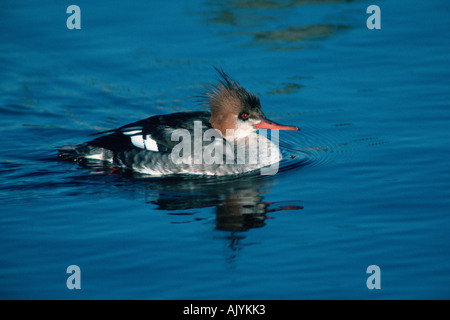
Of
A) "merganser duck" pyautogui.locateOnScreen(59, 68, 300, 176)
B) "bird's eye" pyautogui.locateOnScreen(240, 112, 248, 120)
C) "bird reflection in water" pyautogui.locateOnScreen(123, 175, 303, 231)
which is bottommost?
"bird reflection in water" pyautogui.locateOnScreen(123, 175, 303, 231)

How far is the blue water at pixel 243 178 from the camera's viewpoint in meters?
6.69

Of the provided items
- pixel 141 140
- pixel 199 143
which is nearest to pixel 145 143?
pixel 141 140

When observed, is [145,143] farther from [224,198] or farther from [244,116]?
[224,198]

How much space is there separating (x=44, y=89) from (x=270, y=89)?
4.17m

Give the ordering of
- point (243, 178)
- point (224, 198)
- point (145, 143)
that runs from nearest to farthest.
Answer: point (224, 198)
point (243, 178)
point (145, 143)

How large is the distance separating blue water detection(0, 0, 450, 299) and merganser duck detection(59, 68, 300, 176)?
31 centimetres

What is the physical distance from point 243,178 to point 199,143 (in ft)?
2.60

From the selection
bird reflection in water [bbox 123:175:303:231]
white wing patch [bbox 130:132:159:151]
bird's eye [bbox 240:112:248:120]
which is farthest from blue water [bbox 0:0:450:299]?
bird's eye [bbox 240:112:248:120]

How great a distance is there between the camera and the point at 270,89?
11703mm

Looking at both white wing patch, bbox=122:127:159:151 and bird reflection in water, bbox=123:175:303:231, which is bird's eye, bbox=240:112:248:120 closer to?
bird reflection in water, bbox=123:175:303:231

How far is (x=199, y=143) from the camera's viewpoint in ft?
30.8

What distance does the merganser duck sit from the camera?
30.9 ft

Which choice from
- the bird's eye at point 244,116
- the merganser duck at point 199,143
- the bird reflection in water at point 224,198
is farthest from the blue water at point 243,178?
the bird's eye at point 244,116
